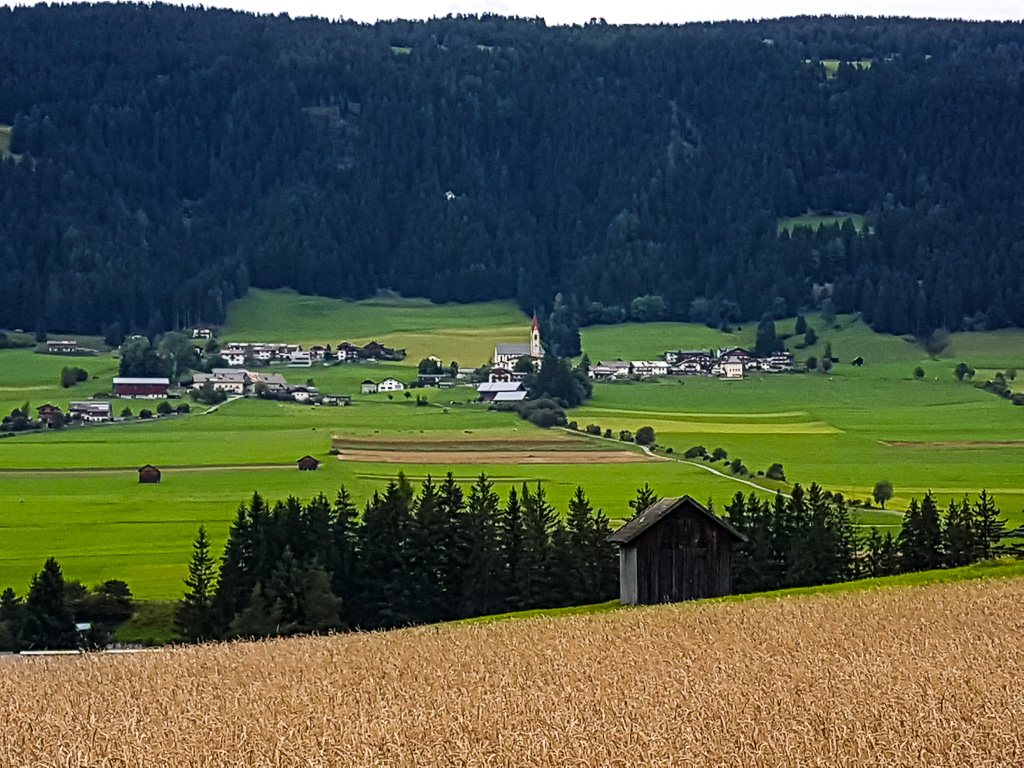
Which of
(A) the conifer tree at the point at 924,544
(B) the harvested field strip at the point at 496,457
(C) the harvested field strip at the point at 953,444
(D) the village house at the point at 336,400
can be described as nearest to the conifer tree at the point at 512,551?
(A) the conifer tree at the point at 924,544

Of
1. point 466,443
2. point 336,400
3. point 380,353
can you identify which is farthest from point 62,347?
point 466,443

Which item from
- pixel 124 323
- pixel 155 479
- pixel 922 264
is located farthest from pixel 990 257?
pixel 155 479

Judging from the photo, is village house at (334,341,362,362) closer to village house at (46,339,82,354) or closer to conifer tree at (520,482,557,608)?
village house at (46,339,82,354)

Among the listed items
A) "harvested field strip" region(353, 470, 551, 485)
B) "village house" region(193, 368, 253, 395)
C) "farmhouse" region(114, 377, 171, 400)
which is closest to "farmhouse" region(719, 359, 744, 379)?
"village house" region(193, 368, 253, 395)

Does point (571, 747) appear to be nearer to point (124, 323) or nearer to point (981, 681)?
point (981, 681)

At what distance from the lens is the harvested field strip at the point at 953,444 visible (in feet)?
333

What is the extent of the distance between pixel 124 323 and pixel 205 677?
183 metres

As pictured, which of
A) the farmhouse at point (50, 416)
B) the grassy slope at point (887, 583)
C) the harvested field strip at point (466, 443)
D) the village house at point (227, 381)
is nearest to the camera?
the grassy slope at point (887, 583)

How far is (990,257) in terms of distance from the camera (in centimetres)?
19625

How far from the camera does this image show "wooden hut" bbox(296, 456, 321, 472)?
8845 cm

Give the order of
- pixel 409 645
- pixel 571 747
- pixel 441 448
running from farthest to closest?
pixel 441 448
pixel 409 645
pixel 571 747

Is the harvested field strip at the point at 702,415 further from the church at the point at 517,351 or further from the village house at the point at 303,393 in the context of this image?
the church at the point at 517,351

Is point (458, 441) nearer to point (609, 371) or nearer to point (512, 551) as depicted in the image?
point (609, 371)

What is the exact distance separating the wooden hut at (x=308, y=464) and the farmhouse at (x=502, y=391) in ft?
137
